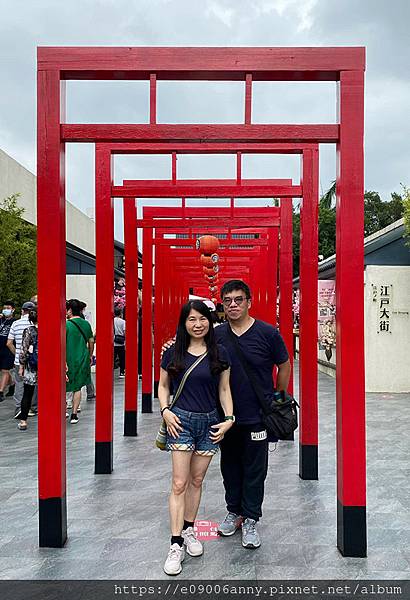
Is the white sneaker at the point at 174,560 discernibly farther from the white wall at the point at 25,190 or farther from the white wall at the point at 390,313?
the white wall at the point at 25,190

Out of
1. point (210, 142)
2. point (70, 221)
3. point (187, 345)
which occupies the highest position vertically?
point (70, 221)

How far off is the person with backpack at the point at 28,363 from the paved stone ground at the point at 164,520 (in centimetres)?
85

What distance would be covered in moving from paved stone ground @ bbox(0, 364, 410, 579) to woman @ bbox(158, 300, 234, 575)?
36 centimetres

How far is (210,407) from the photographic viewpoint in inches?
149

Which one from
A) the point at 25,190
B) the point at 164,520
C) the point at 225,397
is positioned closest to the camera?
the point at 225,397

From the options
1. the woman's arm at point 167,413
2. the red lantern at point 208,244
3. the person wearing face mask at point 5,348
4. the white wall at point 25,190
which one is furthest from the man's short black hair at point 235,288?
the white wall at point 25,190

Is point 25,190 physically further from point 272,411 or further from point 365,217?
point 365,217

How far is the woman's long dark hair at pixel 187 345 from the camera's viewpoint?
3.74 metres

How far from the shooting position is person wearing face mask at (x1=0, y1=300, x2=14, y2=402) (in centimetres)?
1002

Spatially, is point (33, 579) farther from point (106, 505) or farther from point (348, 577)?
point (348, 577)

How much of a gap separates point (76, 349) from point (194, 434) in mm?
4914

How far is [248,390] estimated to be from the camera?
159 inches

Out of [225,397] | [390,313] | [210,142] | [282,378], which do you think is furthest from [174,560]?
[390,313]

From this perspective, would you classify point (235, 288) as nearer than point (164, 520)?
Yes
